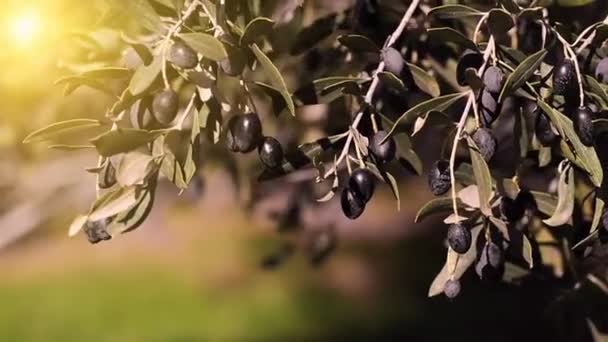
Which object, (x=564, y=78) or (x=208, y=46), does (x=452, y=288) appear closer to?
(x=564, y=78)

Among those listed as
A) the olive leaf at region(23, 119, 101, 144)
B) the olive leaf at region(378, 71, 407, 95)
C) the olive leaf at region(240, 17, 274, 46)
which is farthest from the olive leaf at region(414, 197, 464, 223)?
the olive leaf at region(23, 119, 101, 144)

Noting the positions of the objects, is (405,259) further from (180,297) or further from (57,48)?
(57,48)

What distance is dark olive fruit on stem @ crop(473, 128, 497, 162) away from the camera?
3.53 ft

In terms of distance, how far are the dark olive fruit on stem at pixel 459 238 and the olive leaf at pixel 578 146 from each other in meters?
0.13

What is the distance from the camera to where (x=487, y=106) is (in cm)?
110

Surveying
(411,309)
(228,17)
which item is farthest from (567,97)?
(411,309)

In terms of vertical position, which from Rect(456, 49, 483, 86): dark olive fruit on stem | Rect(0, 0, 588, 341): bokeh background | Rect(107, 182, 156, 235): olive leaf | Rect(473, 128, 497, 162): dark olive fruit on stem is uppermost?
Rect(456, 49, 483, 86): dark olive fruit on stem

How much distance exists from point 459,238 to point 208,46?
30 cm

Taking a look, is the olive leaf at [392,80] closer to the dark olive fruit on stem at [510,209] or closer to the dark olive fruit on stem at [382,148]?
the dark olive fruit on stem at [382,148]

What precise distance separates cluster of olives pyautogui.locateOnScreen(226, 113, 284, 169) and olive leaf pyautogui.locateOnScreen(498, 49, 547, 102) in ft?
0.76

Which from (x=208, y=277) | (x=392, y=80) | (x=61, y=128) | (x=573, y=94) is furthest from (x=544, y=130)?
(x=208, y=277)

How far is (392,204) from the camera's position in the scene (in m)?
4.80

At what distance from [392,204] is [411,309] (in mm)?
1125

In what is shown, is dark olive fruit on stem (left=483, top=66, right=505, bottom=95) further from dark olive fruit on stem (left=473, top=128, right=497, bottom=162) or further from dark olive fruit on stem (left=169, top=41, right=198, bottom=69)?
dark olive fruit on stem (left=169, top=41, right=198, bottom=69)
